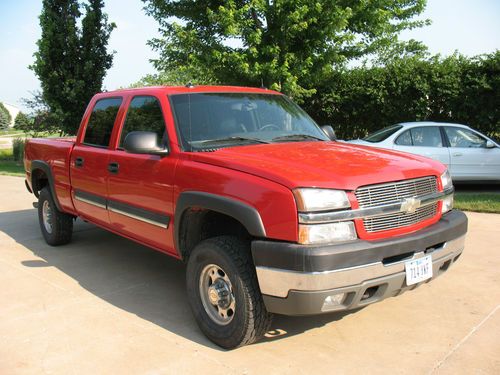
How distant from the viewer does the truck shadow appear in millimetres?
3889

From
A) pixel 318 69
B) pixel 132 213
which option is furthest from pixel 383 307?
pixel 318 69

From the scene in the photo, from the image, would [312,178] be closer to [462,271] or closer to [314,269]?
Answer: [314,269]

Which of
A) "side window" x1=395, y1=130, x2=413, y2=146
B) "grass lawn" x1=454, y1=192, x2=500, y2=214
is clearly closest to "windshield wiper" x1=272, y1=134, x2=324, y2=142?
"grass lawn" x1=454, y1=192, x2=500, y2=214

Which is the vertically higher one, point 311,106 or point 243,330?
point 311,106

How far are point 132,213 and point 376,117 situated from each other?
10085mm

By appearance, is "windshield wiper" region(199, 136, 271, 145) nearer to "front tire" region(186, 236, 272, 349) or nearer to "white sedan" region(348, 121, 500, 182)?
"front tire" region(186, 236, 272, 349)

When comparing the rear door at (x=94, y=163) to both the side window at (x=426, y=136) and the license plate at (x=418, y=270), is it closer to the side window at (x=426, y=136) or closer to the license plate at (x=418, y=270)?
the license plate at (x=418, y=270)

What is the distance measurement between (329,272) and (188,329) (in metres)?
1.44

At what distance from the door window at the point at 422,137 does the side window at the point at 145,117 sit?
644 centimetres

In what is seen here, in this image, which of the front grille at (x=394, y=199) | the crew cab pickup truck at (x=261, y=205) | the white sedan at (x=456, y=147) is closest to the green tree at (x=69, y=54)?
the white sedan at (x=456, y=147)

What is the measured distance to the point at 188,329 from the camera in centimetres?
381

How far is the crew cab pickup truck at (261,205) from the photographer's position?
299 cm

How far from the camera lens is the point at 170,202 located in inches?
152

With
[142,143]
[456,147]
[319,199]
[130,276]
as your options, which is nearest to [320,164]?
[319,199]
